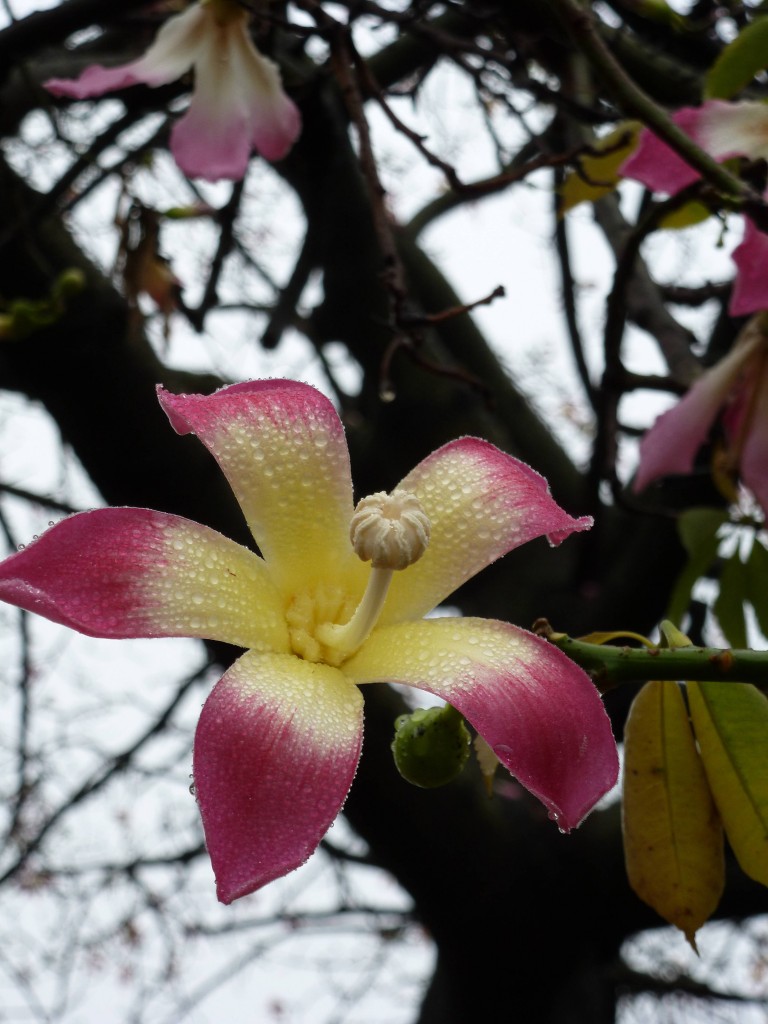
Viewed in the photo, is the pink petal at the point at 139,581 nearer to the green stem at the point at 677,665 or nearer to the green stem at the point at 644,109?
the green stem at the point at 677,665

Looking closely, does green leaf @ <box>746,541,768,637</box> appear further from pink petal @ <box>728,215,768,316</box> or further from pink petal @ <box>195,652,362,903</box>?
pink petal @ <box>195,652,362,903</box>

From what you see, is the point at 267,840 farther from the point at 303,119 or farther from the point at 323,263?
the point at 323,263

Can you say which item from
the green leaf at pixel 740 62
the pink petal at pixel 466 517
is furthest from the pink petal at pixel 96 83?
the pink petal at pixel 466 517

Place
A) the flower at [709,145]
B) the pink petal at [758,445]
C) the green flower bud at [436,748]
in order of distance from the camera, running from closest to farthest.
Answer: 1. the green flower bud at [436,748]
2. the flower at [709,145]
3. the pink petal at [758,445]

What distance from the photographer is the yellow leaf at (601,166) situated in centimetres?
94

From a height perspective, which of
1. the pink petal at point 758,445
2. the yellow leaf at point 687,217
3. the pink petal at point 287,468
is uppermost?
the pink petal at point 287,468

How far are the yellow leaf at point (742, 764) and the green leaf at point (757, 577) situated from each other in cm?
48

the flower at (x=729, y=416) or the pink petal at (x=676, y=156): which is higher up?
the pink petal at (x=676, y=156)

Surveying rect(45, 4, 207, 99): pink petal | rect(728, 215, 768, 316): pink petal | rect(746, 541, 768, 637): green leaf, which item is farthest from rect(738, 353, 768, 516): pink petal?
rect(45, 4, 207, 99): pink petal

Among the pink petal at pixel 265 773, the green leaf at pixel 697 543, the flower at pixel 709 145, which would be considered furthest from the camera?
the green leaf at pixel 697 543

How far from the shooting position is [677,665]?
45cm

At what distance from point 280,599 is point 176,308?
107 cm

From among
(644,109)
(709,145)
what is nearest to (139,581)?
(644,109)

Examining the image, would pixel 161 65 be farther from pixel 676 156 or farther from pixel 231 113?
pixel 676 156
